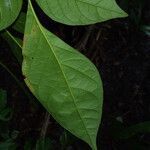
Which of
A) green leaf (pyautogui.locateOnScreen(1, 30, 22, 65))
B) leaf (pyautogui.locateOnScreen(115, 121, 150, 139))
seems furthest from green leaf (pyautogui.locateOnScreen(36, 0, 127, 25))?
leaf (pyautogui.locateOnScreen(115, 121, 150, 139))

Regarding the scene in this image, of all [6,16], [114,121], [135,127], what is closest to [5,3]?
[6,16]

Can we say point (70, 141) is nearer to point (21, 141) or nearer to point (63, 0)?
point (21, 141)

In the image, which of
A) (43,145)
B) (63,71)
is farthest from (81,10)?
(43,145)

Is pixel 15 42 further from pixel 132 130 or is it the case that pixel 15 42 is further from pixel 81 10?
pixel 132 130

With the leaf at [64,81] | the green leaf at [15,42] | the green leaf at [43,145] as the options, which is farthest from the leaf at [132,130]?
the leaf at [64,81]

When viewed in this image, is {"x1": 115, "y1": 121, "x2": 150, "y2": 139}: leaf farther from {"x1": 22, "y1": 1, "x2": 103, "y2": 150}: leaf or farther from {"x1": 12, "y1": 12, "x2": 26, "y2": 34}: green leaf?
{"x1": 22, "y1": 1, "x2": 103, "y2": 150}: leaf
